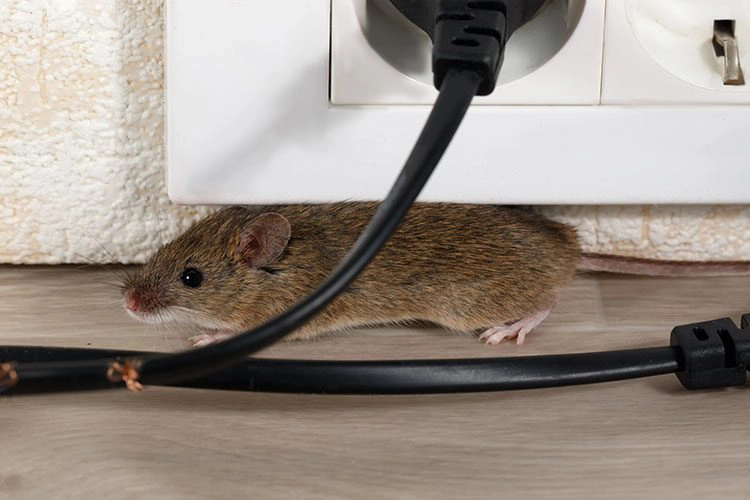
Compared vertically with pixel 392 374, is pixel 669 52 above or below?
above

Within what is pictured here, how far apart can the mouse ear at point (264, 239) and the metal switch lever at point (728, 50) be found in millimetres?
335

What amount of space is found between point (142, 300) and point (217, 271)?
99mm

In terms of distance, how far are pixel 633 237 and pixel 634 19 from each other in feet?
0.63

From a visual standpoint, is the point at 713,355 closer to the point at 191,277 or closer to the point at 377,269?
the point at 377,269

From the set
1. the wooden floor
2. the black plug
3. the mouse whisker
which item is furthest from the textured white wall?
the black plug

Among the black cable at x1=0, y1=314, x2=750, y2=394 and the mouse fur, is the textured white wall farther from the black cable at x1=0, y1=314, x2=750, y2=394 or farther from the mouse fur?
the black cable at x1=0, y1=314, x2=750, y2=394

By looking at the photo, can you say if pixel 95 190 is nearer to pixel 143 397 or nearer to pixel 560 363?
pixel 143 397

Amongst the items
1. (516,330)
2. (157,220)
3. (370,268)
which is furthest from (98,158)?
(516,330)

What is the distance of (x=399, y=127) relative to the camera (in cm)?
69

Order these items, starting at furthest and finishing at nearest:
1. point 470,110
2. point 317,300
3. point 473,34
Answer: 1. point 470,110
2. point 473,34
3. point 317,300

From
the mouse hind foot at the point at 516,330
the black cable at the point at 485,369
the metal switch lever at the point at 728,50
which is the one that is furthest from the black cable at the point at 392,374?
the metal switch lever at the point at 728,50

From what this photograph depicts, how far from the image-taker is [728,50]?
71 centimetres

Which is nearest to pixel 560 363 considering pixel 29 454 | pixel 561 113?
pixel 561 113

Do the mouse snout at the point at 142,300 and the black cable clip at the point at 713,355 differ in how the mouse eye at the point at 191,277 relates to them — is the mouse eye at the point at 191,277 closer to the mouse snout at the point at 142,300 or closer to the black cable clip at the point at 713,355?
the mouse snout at the point at 142,300
